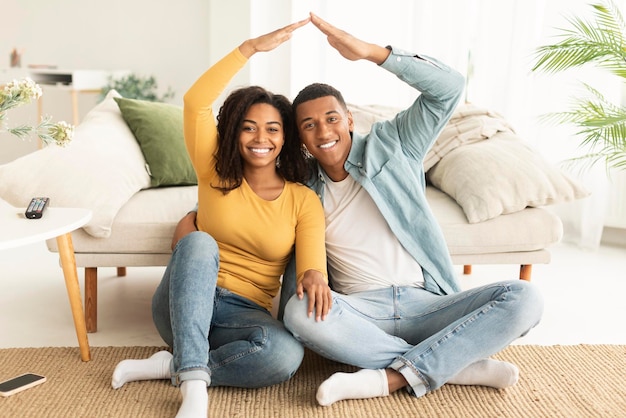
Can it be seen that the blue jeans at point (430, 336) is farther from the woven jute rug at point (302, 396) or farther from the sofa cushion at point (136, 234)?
the sofa cushion at point (136, 234)

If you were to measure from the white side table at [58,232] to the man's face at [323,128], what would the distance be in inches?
25.7

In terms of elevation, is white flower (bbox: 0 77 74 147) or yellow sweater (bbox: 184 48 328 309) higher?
white flower (bbox: 0 77 74 147)

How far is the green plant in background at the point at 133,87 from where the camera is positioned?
5.48 m

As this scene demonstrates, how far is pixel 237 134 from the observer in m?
2.12

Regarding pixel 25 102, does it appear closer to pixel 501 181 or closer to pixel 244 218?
pixel 244 218

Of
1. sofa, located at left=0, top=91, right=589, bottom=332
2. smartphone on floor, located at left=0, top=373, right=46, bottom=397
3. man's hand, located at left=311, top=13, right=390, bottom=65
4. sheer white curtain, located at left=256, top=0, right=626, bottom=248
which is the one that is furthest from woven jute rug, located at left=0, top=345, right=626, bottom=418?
sheer white curtain, located at left=256, top=0, right=626, bottom=248

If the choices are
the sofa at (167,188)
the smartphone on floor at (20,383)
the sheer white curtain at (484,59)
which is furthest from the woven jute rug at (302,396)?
the sheer white curtain at (484,59)

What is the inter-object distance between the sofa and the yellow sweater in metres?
0.42

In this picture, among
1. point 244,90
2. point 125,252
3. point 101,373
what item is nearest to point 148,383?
point 101,373

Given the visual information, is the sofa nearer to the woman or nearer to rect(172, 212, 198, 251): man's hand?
rect(172, 212, 198, 251): man's hand

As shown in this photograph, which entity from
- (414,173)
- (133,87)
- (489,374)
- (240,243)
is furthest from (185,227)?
(133,87)

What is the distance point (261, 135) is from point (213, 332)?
0.55 metres

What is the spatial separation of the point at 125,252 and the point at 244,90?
2.37 ft

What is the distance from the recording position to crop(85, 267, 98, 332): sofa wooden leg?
2539 millimetres
